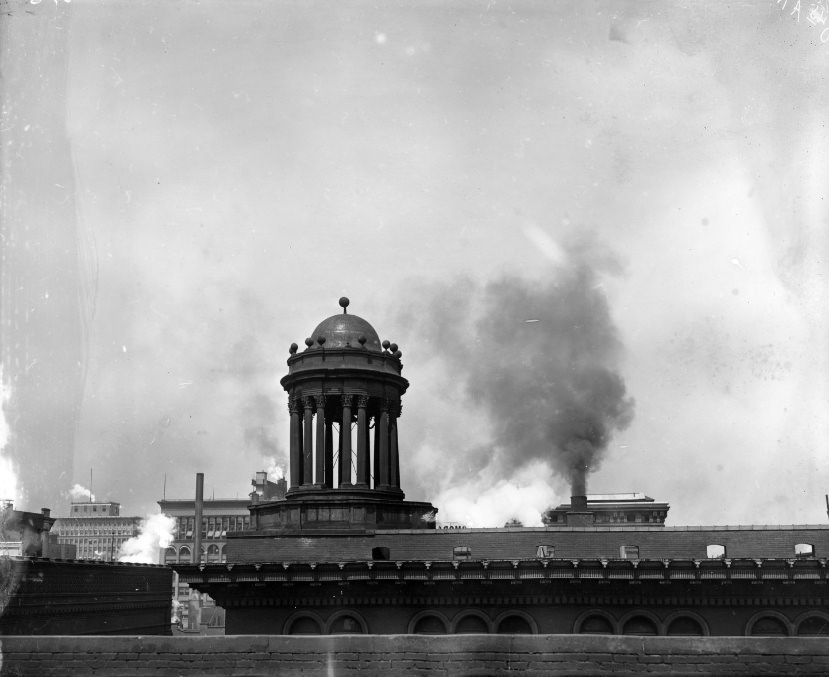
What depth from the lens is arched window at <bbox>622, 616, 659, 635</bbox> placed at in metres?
28.6

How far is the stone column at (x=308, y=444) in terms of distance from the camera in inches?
1347

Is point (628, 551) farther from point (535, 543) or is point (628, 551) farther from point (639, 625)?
point (535, 543)

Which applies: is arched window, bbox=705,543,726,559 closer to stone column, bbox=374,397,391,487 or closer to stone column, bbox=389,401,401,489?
stone column, bbox=374,397,391,487

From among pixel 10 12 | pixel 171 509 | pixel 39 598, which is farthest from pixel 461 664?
pixel 171 509

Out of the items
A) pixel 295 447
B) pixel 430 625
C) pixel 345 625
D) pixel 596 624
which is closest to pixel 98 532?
pixel 295 447

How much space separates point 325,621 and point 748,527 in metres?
15.0

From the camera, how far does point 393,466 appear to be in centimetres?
3569

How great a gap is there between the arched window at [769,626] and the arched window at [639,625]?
3.21 metres

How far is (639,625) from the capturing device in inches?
1127

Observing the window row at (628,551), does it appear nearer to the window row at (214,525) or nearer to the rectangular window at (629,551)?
the rectangular window at (629,551)

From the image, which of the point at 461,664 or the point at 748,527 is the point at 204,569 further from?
the point at 748,527

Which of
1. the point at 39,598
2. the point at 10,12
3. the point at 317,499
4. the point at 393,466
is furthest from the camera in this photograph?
the point at 39,598

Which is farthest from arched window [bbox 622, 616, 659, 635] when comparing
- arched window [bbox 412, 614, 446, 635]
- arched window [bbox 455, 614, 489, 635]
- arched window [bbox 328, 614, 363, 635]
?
arched window [bbox 328, 614, 363, 635]

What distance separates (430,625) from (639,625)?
6992mm
